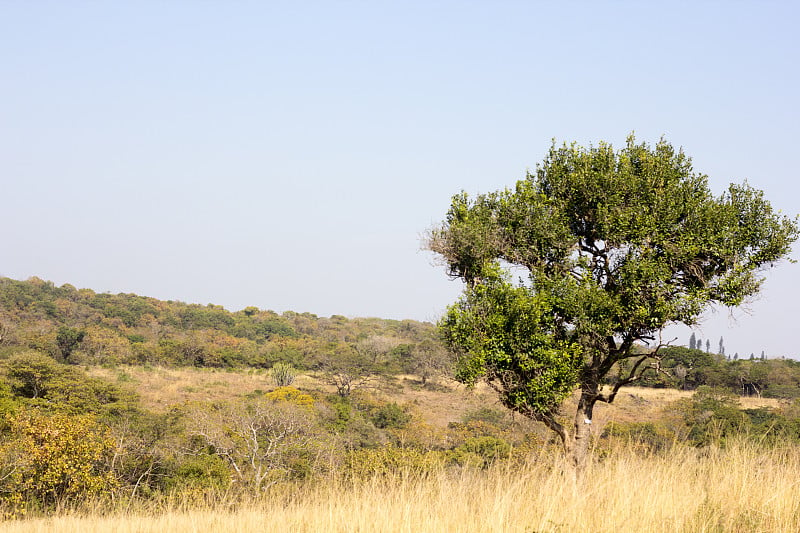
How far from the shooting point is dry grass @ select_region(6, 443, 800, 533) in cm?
548

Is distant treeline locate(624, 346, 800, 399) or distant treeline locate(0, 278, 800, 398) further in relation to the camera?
distant treeline locate(624, 346, 800, 399)

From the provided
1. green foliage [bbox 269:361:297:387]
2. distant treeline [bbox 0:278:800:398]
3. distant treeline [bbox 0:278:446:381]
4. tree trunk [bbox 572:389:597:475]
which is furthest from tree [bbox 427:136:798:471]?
green foliage [bbox 269:361:297:387]

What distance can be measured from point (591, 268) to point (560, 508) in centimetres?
735

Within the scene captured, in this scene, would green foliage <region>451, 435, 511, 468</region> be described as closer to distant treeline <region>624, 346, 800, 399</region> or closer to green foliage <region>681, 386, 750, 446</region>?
green foliage <region>681, 386, 750, 446</region>

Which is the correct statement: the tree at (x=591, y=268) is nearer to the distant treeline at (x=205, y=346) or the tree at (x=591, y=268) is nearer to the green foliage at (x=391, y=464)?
the green foliage at (x=391, y=464)

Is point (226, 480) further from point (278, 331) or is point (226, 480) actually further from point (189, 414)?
point (278, 331)

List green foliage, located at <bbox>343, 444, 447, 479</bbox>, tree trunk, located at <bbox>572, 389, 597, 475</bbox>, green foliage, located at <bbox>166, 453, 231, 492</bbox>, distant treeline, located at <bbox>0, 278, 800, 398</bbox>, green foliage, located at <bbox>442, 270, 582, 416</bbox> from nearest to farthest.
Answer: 1. green foliage, located at <bbox>343, 444, 447, 479</bbox>
2. green foliage, located at <bbox>442, 270, 582, 416</bbox>
3. tree trunk, located at <bbox>572, 389, 597, 475</bbox>
4. green foliage, located at <bbox>166, 453, 231, 492</bbox>
5. distant treeline, located at <bbox>0, 278, 800, 398</bbox>

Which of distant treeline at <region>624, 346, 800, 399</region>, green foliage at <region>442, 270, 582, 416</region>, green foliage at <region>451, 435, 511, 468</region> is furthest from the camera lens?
distant treeline at <region>624, 346, 800, 399</region>

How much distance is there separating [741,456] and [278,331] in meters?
99.9

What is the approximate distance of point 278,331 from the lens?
105m

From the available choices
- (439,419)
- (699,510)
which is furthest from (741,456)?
(439,419)

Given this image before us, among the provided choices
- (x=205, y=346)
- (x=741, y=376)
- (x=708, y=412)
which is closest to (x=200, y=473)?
(x=708, y=412)

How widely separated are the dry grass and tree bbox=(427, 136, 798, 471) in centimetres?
408

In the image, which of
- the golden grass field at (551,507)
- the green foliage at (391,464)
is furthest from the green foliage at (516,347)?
the golden grass field at (551,507)
